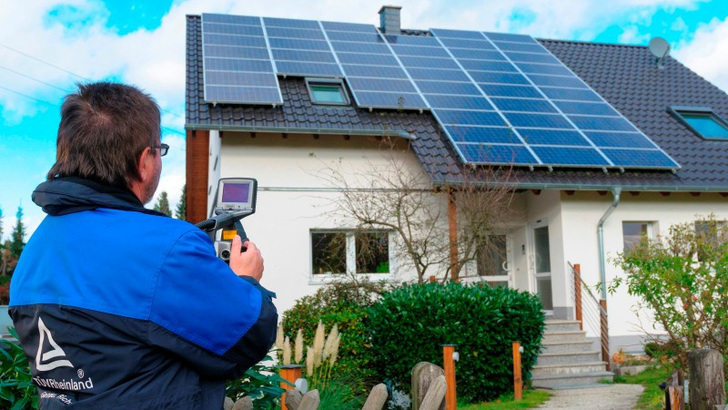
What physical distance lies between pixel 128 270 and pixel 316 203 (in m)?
10.4

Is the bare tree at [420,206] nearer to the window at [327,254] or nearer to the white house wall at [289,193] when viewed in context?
the white house wall at [289,193]

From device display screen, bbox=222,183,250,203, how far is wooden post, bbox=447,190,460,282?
884 centimetres

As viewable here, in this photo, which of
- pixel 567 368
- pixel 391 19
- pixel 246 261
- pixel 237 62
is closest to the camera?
pixel 246 261

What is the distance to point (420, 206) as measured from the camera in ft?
39.0

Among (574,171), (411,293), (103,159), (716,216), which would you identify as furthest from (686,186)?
(103,159)

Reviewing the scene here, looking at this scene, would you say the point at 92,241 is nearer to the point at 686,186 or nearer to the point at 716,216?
the point at 686,186

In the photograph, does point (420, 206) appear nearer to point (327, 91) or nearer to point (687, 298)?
point (327, 91)

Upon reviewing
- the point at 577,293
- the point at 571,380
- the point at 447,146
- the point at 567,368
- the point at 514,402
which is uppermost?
the point at 447,146

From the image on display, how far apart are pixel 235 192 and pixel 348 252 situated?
30.9 ft

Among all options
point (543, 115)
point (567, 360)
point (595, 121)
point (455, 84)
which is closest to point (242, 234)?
point (567, 360)

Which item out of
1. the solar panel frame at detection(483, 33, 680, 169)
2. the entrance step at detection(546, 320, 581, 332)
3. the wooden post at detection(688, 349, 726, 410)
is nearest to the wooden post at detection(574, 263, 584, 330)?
the entrance step at detection(546, 320, 581, 332)

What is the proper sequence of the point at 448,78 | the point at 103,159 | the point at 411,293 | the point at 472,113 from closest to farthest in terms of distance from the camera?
1. the point at 103,159
2. the point at 411,293
3. the point at 472,113
4. the point at 448,78

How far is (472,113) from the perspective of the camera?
13047 mm

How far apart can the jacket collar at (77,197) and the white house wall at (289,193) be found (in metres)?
9.84
